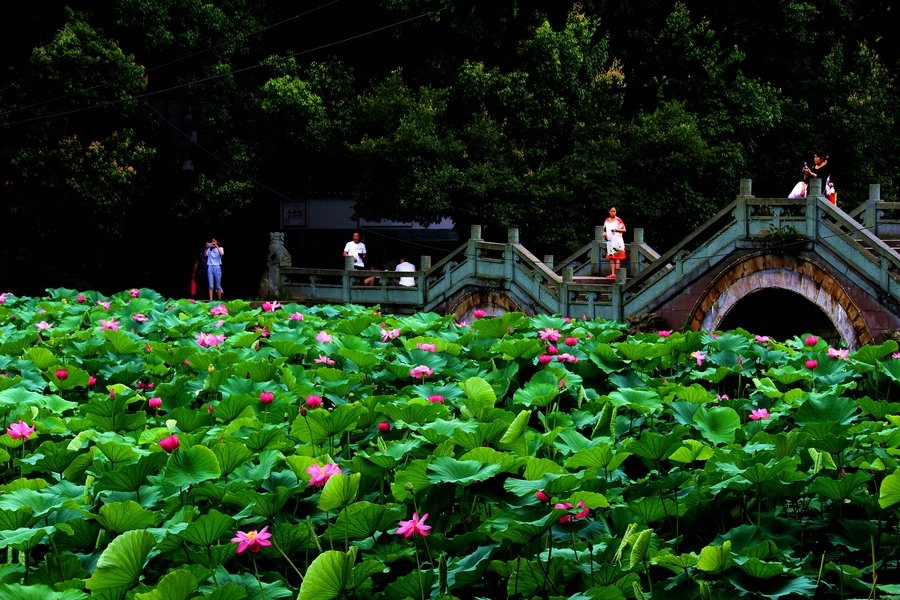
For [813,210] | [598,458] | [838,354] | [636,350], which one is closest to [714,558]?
[598,458]

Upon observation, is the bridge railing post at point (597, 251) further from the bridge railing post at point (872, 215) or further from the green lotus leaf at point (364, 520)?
the green lotus leaf at point (364, 520)

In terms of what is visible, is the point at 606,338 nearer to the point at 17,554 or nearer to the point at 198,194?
the point at 17,554

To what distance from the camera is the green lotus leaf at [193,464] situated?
2.86 meters

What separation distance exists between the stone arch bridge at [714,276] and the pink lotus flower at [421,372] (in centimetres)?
1213

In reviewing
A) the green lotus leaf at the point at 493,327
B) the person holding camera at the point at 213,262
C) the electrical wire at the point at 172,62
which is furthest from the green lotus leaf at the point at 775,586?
the electrical wire at the point at 172,62

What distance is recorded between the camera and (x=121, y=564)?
234 cm

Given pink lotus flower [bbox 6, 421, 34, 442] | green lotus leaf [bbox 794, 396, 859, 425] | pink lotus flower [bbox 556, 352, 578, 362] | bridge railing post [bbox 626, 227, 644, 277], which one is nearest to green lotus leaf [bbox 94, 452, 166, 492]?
pink lotus flower [bbox 6, 421, 34, 442]

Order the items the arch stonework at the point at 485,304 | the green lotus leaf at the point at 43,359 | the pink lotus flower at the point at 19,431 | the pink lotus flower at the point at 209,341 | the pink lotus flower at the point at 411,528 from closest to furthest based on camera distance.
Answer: the pink lotus flower at the point at 411,528 → the pink lotus flower at the point at 19,431 → the green lotus leaf at the point at 43,359 → the pink lotus flower at the point at 209,341 → the arch stonework at the point at 485,304

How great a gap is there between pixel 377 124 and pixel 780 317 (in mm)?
9538

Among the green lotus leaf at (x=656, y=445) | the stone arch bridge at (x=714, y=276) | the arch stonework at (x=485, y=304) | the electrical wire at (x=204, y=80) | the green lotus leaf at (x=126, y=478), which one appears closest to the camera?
the green lotus leaf at (x=126, y=478)

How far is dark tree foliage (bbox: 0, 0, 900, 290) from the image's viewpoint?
22.0m

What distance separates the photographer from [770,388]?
415cm

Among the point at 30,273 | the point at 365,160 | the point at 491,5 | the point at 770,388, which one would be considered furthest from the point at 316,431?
the point at 30,273

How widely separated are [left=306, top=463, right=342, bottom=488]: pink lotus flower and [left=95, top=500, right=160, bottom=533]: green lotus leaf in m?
0.40
